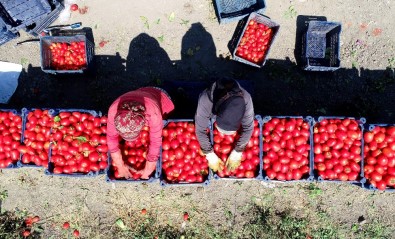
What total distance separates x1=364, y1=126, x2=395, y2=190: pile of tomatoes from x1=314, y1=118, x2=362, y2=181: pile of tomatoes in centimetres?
18

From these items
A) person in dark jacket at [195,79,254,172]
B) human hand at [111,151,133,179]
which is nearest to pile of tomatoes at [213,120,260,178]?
person in dark jacket at [195,79,254,172]

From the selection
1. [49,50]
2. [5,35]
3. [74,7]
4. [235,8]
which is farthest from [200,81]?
[5,35]

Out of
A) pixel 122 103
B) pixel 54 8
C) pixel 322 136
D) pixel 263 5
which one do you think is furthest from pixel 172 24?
pixel 322 136

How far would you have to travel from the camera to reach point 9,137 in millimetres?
7340

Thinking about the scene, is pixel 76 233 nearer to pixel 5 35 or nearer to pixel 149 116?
pixel 149 116

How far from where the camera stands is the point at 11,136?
24.2 feet

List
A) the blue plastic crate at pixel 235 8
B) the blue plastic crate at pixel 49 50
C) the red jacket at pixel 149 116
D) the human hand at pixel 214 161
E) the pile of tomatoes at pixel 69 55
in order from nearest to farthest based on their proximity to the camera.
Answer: the red jacket at pixel 149 116, the human hand at pixel 214 161, the blue plastic crate at pixel 49 50, the pile of tomatoes at pixel 69 55, the blue plastic crate at pixel 235 8

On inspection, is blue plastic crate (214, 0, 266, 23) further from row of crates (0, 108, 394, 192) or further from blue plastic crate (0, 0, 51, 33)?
blue plastic crate (0, 0, 51, 33)

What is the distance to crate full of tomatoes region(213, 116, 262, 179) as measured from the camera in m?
7.03

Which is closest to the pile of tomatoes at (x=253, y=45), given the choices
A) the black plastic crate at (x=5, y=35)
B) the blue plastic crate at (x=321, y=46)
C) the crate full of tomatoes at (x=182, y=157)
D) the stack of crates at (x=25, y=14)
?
the blue plastic crate at (x=321, y=46)

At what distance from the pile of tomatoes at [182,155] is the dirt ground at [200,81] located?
138cm

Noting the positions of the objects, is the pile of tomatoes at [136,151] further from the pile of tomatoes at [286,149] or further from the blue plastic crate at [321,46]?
the blue plastic crate at [321,46]

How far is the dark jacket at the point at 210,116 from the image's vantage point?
220 inches

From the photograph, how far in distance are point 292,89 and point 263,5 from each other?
6.31 feet
